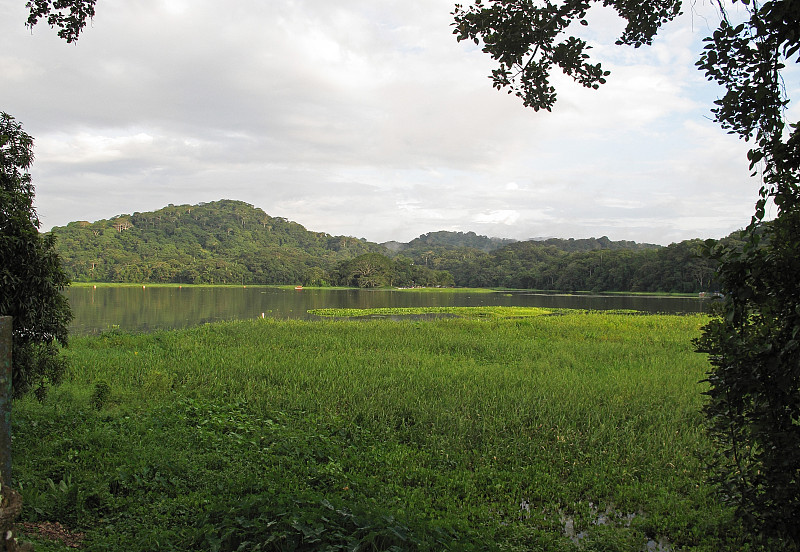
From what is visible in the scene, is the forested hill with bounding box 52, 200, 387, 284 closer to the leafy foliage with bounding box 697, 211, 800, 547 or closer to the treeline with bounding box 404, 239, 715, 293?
the treeline with bounding box 404, 239, 715, 293

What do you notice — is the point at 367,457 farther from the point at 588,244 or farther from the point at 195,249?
the point at 588,244

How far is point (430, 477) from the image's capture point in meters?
5.67

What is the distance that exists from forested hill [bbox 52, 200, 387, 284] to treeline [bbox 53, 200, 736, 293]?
0.94 feet

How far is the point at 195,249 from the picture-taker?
5443 inches

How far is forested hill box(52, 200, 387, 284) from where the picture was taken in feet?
339

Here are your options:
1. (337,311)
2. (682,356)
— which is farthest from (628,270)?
(682,356)

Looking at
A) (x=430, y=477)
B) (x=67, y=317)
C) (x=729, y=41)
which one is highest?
(x=729, y=41)

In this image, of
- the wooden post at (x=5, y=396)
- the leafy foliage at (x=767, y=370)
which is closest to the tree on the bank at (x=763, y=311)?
the leafy foliage at (x=767, y=370)

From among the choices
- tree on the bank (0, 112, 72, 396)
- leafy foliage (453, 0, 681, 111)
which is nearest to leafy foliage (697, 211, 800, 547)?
leafy foliage (453, 0, 681, 111)

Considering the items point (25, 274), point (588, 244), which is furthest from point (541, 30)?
point (588, 244)

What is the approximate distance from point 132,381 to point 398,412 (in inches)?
237

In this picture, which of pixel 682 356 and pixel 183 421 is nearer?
pixel 183 421

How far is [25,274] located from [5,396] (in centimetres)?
418

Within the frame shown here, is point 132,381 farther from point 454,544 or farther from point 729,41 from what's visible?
point 729,41
